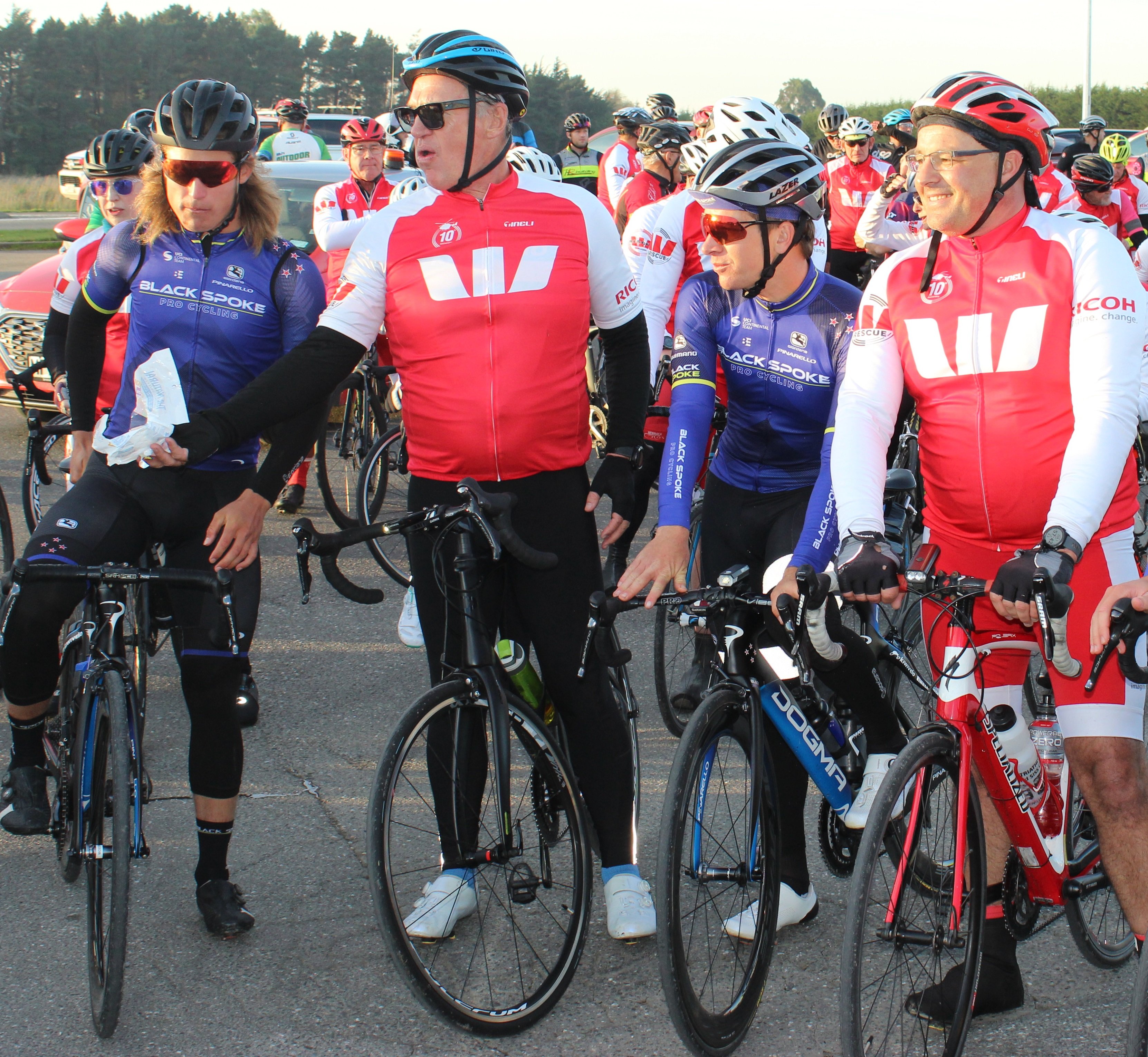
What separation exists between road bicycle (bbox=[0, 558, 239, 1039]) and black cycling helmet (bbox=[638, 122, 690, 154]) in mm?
7435

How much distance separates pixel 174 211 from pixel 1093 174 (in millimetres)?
9949

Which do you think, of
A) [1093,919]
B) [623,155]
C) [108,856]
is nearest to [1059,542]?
[1093,919]

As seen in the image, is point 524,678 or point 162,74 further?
point 162,74

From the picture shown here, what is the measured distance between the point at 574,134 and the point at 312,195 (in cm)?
658

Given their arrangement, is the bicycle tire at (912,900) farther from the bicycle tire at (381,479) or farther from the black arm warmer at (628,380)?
the bicycle tire at (381,479)

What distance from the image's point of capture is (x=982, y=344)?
293 centimetres

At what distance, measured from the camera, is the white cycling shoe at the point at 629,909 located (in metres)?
3.53

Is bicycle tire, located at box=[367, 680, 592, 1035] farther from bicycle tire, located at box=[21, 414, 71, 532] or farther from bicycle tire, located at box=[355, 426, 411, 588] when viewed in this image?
bicycle tire, located at box=[21, 414, 71, 532]

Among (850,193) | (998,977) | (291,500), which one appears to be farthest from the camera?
(850,193)

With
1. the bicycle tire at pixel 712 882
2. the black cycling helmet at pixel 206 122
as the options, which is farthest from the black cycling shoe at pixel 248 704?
the black cycling helmet at pixel 206 122

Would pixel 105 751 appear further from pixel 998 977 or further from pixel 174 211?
pixel 998 977

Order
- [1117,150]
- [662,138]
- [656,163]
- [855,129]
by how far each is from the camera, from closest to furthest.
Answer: [662,138]
[656,163]
[855,129]
[1117,150]

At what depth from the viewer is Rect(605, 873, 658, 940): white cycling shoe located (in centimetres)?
353

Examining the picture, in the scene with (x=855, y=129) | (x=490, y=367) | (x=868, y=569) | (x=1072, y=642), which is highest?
(x=855, y=129)
